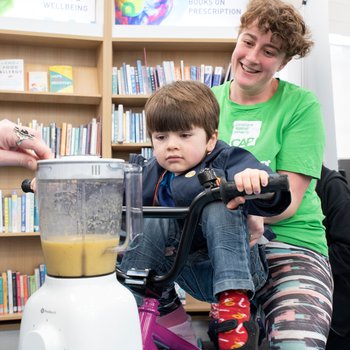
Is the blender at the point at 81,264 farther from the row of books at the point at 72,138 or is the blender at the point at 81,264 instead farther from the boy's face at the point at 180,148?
the row of books at the point at 72,138

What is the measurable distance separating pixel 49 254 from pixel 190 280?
47 cm

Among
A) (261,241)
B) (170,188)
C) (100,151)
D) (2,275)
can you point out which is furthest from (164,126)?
(2,275)

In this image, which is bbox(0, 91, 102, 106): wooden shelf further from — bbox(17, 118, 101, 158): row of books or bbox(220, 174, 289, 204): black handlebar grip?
bbox(220, 174, 289, 204): black handlebar grip

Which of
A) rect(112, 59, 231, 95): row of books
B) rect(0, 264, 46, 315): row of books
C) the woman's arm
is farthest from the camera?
rect(112, 59, 231, 95): row of books

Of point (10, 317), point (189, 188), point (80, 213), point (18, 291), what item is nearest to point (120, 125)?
point (18, 291)

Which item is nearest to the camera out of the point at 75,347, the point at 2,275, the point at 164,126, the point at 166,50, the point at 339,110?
the point at 75,347

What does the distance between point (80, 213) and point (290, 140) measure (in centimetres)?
84

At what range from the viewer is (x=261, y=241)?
132 cm

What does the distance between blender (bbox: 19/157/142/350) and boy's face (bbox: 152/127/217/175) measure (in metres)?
0.26

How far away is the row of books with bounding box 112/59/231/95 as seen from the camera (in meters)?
3.98

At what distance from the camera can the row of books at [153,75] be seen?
3.98 meters

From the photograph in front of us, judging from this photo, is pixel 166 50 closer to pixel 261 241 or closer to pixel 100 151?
pixel 100 151

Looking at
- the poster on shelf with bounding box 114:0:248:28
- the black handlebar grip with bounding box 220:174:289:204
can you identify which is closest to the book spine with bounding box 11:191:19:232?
the poster on shelf with bounding box 114:0:248:28

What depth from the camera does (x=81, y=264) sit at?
35.1 inches
